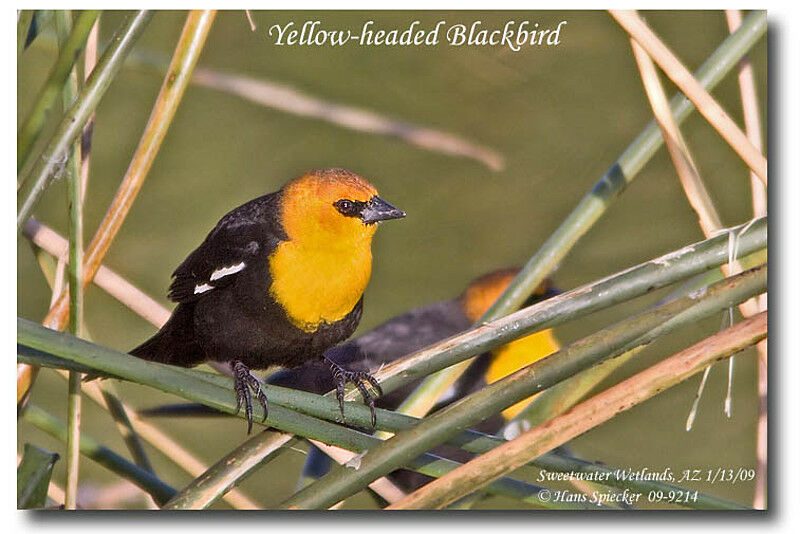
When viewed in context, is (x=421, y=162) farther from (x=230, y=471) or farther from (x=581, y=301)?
(x=230, y=471)

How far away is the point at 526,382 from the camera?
1497mm

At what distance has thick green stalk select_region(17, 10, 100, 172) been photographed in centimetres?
174

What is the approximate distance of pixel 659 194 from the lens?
7.43ft

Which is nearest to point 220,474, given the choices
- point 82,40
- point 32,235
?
point 32,235

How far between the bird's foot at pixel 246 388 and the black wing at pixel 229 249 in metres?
0.19

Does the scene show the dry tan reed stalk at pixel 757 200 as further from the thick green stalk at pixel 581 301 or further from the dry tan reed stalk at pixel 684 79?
the thick green stalk at pixel 581 301

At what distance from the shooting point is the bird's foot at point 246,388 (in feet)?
5.55

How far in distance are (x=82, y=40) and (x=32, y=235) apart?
0.49 metres

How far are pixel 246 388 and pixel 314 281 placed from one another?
0.85 ft

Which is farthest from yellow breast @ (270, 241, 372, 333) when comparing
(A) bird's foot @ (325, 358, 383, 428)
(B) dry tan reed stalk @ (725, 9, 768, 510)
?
(B) dry tan reed stalk @ (725, 9, 768, 510)

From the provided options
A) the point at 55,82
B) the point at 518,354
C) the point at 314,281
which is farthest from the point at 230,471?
the point at 518,354
